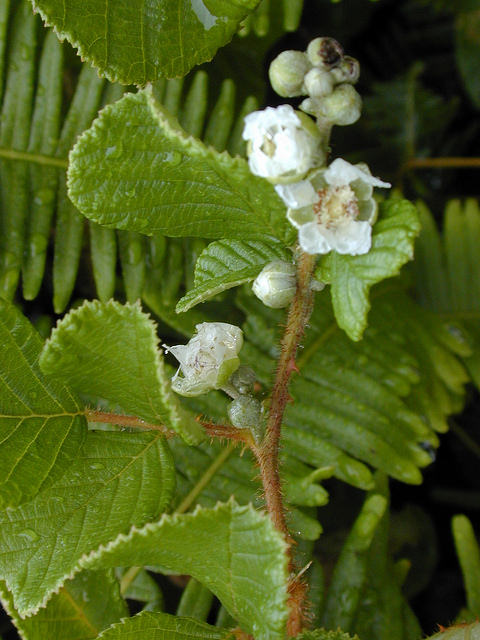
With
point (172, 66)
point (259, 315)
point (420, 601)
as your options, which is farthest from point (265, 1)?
point (420, 601)

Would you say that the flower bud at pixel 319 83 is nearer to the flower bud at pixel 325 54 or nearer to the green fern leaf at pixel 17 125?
the flower bud at pixel 325 54

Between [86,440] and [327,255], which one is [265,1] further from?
[86,440]

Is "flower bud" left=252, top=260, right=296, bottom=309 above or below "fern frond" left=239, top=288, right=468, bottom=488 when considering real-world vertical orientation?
above

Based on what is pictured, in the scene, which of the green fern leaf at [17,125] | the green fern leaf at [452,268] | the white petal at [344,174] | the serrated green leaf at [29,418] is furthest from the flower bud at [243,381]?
the green fern leaf at [452,268]

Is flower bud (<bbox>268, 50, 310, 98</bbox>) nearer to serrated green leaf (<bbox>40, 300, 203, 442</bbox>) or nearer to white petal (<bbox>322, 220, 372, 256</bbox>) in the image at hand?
white petal (<bbox>322, 220, 372, 256</bbox>)

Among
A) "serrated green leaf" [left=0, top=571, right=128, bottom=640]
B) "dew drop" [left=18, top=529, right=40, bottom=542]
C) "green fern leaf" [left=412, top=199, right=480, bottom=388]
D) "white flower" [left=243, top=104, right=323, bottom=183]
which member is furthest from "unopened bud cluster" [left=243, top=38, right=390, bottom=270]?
"green fern leaf" [left=412, top=199, right=480, bottom=388]
